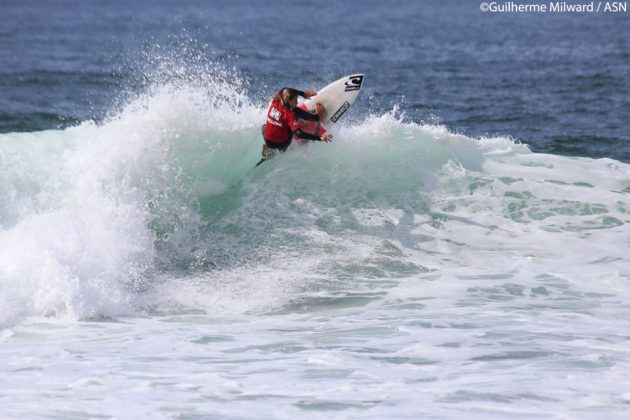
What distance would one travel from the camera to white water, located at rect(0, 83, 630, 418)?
777 cm

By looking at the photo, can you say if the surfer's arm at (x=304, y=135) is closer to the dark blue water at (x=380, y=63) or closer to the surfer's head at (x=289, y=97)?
the surfer's head at (x=289, y=97)

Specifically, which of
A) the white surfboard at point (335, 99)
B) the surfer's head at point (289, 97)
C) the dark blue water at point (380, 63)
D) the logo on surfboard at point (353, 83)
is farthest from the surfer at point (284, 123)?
the dark blue water at point (380, 63)

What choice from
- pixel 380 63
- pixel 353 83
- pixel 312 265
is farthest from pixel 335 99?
pixel 380 63

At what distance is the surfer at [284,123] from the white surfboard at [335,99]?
1.83ft

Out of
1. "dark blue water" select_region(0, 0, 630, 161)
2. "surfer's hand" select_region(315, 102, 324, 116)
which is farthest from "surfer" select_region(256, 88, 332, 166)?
"dark blue water" select_region(0, 0, 630, 161)

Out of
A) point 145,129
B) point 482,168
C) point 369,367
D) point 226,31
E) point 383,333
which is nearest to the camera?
point 369,367

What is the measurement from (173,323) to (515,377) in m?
4.11

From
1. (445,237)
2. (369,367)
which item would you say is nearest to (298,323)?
(369,367)

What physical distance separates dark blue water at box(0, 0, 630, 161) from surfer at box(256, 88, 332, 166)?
22.2ft

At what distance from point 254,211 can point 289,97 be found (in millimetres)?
1857

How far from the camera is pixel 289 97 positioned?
13523 millimetres

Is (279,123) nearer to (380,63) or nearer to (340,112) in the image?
(340,112)

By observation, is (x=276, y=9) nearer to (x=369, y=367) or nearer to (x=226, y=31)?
(x=226, y=31)

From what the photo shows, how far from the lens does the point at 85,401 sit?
297 inches
